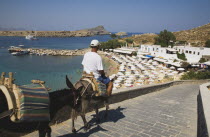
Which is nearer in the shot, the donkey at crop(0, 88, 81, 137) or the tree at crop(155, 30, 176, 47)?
the donkey at crop(0, 88, 81, 137)

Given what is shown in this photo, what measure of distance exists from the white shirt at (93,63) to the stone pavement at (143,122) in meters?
1.43

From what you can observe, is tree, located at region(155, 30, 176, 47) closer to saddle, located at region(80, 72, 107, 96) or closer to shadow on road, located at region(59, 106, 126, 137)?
shadow on road, located at region(59, 106, 126, 137)

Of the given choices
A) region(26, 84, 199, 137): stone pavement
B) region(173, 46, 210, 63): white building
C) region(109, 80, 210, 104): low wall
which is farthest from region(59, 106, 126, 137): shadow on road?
region(173, 46, 210, 63): white building

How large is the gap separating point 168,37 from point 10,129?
225ft

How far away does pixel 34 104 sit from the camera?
2826mm

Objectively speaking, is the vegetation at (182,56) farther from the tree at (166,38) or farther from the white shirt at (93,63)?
the white shirt at (93,63)

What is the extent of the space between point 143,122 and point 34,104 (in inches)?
138

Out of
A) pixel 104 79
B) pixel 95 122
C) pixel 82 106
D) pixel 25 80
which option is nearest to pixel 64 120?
pixel 95 122

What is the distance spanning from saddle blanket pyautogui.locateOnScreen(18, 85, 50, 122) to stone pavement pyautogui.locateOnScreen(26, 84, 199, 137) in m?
1.61

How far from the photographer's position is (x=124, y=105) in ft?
23.1

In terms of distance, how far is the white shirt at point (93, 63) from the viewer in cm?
443

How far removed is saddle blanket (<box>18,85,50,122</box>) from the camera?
2711 millimetres

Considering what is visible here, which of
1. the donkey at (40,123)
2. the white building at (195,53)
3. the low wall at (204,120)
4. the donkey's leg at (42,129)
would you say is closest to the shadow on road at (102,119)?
the donkey at (40,123)

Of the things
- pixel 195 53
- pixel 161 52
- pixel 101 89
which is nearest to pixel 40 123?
pixel 101 89
